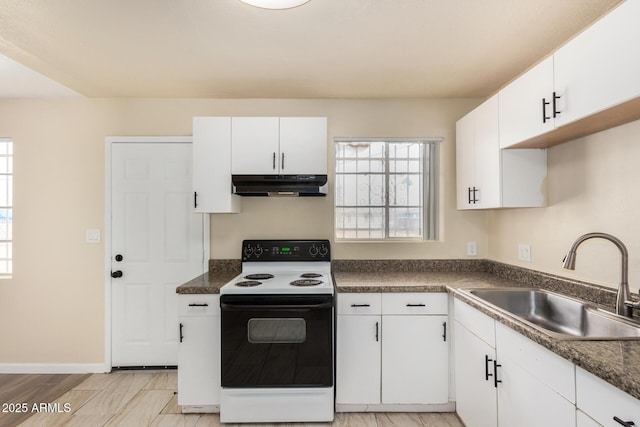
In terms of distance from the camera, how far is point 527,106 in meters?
1.73

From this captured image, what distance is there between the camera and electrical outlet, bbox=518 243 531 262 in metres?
2.28

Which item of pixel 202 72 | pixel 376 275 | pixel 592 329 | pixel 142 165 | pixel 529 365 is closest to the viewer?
pixel 529 365

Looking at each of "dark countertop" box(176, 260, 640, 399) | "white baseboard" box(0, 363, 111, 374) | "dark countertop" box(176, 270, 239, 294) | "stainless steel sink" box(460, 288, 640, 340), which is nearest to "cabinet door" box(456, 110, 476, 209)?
"dark countertop" box(176, 260, 640, 399)

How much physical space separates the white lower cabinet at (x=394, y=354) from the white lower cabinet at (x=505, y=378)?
0.43 ft

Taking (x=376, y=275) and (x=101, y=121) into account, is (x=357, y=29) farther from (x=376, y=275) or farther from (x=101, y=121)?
(x=101, y=121)

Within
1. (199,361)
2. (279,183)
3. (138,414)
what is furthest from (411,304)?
(138,414)

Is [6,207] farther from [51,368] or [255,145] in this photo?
[255,145]

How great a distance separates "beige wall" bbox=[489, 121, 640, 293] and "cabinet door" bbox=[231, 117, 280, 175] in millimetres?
1877

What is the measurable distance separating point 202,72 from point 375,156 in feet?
5.41

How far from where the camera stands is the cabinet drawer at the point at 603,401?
0.92m

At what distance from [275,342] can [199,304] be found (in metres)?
0.58

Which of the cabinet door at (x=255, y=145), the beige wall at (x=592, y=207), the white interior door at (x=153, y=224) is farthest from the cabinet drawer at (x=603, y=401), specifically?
the white interior door at (x=153, y=224)

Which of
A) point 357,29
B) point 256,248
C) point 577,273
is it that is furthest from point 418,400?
point 357,29

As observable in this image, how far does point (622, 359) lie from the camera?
3.39ft
